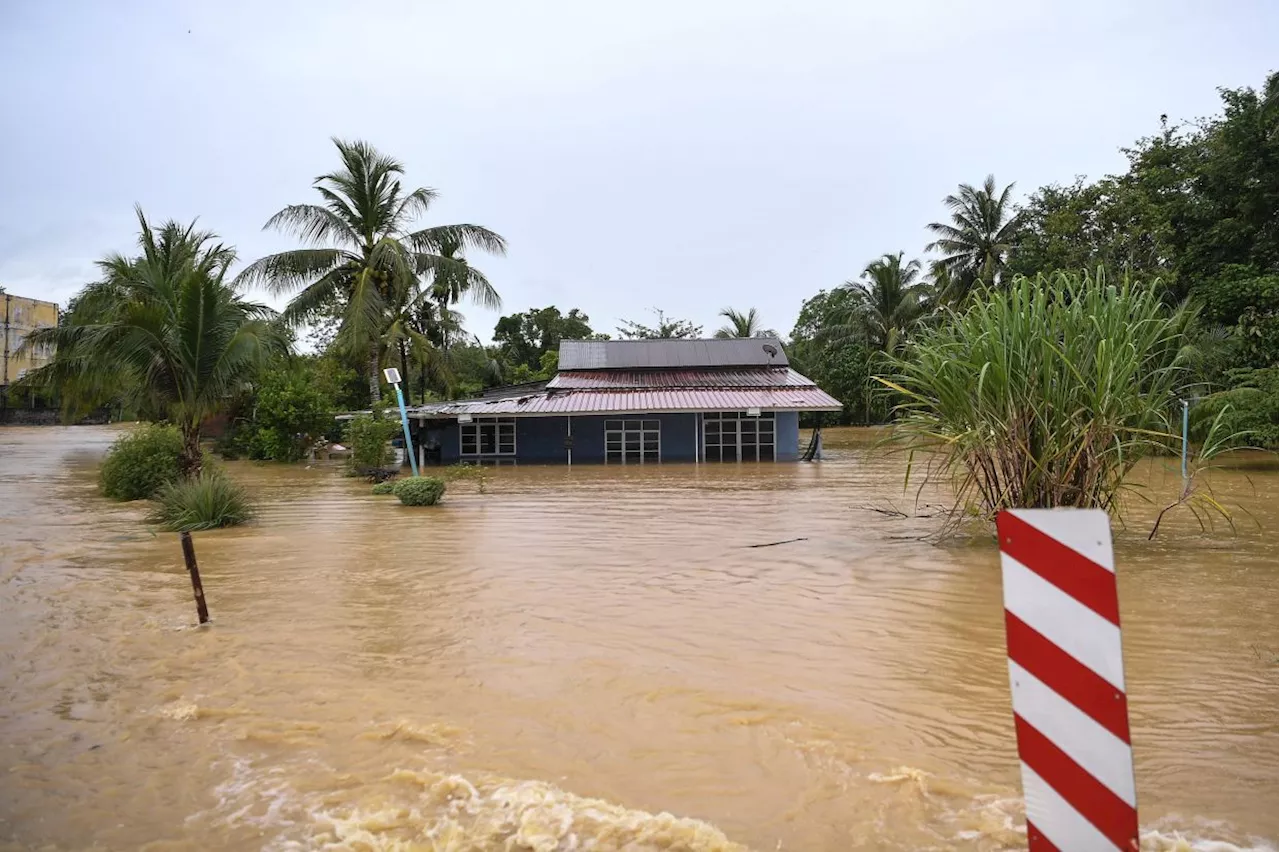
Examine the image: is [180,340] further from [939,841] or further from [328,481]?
[939,841]

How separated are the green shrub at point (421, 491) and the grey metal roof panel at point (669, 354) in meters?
14.9

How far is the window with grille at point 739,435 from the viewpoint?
27.5 m

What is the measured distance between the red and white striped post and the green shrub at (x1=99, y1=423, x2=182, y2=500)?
16295 millimetres

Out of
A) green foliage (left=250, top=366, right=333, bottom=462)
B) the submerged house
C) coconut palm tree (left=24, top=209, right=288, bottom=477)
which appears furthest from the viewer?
the submerged house

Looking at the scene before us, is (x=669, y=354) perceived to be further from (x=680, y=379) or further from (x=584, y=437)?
(x=584, y=437)

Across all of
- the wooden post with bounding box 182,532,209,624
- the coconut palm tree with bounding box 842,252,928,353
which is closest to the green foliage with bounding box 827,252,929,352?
the coconut palm tree with bounding box 842,252,928,353

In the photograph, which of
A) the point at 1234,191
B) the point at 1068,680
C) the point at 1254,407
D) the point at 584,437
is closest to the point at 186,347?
the point at 1068,680

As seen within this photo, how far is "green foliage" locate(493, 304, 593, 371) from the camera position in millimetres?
46750

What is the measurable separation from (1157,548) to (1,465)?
89.7 feet

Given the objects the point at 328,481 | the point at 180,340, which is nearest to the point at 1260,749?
the point at 180,340

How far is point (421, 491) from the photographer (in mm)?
15258

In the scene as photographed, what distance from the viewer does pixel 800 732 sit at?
14.6 ft

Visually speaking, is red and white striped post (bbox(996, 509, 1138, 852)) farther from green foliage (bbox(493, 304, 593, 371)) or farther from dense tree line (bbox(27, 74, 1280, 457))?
green foliage (bbox(493, 304, 593, 371))

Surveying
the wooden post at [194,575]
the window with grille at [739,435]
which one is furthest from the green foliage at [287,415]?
the wooden post at [194,575]
